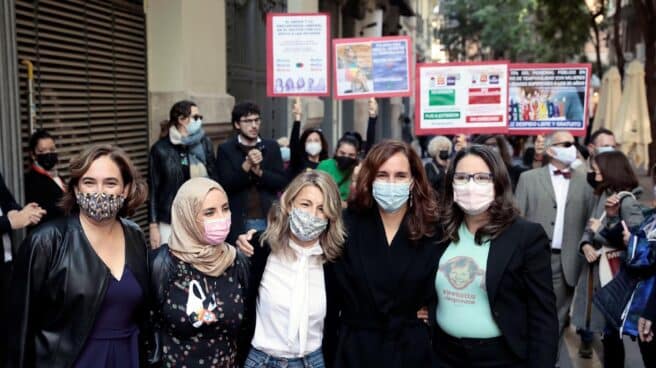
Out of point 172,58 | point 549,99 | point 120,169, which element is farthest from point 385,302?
point 172,58

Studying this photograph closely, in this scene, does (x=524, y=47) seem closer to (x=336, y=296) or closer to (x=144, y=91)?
(x=144, y=91)

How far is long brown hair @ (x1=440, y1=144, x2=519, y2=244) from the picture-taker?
12.0 feet

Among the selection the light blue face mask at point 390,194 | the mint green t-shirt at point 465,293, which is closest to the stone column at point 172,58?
the light blue face mask at point 390,194

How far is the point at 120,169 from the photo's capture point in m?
3.51

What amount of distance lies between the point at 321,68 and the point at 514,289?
15.3ft

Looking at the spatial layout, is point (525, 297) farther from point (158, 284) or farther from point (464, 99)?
point (464, 99)

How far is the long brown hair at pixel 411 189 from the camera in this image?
3820 mm

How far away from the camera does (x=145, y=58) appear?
8.72 metres

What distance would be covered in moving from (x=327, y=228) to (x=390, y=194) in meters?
0.36

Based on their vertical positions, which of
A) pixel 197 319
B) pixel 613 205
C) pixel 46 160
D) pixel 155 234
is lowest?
pixel 155 234

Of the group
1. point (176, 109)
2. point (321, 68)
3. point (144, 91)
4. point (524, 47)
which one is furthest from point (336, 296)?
point (524, 47)

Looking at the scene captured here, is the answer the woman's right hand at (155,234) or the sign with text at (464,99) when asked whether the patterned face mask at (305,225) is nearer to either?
the woman's right hand at (155,234)

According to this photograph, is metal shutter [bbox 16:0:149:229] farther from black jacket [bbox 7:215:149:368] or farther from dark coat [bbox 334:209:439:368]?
dark coat [bbox 334:209:439:368]

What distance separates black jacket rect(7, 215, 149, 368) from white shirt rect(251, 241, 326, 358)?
2.58ft
